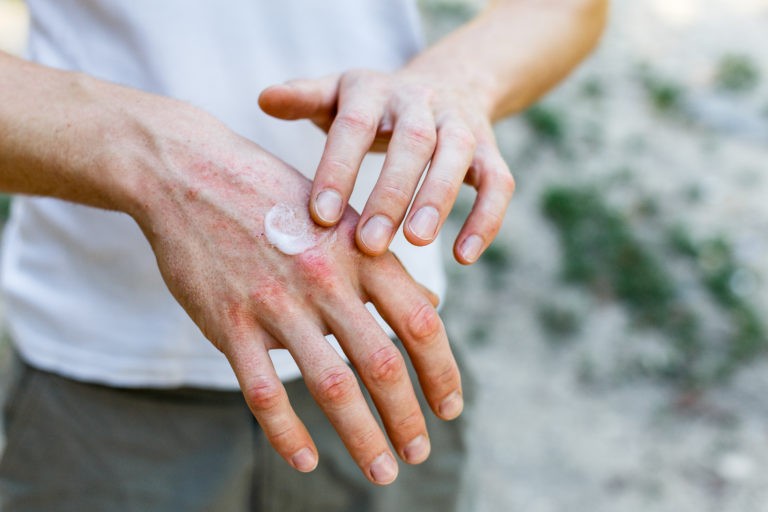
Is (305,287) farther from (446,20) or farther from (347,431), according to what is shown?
(446,20)

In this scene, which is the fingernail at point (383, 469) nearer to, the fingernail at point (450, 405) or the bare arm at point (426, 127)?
the fingernail at point (450, 405)

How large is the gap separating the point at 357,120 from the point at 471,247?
0.92 ft

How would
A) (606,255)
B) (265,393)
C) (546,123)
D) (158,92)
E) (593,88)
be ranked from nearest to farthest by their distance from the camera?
(265,393) → (158,92) → (606,255) → (546,123) → (593,88)

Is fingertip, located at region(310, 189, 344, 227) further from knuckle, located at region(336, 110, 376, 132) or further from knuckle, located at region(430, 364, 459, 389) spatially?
knuckle, located at region(430, 364, 459, 389)

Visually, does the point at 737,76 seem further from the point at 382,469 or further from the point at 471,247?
the point at 382,469

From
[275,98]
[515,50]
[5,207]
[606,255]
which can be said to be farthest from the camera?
[5,207]

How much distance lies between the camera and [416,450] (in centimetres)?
117

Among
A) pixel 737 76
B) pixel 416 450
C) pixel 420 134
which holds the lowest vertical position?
pixel 737 76

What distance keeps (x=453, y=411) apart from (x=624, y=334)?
7.10ft

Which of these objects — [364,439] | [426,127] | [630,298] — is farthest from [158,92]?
[630,298]

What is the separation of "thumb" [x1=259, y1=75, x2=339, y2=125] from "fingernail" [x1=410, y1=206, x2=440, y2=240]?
12.0 inches

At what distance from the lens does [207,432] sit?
5.46ft

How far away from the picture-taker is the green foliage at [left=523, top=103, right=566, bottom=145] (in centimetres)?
399

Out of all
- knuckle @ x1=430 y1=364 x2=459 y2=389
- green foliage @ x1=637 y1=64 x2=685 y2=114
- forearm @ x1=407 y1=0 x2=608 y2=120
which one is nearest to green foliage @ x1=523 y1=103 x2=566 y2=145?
green foliage @ x1=637 y1=64 x2=685 y2=114
